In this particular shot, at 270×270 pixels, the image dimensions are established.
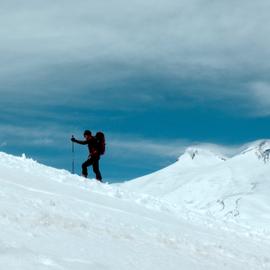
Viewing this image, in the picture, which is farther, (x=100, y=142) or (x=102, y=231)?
(x=100, y=142)

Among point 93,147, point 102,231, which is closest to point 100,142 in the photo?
point 93,147

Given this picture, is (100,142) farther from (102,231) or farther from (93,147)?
(102,231)

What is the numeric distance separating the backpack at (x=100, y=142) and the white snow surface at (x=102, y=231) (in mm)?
2548

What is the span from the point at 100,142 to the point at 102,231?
10.8 m

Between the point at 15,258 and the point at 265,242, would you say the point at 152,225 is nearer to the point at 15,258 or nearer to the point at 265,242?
the point at 265,242

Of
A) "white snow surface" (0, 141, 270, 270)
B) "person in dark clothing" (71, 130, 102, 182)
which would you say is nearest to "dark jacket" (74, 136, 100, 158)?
"person in dark clothing" (71, 130, 102, 182)

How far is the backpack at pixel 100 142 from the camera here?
25281 millimetres

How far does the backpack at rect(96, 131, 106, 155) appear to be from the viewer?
25281 millimetres

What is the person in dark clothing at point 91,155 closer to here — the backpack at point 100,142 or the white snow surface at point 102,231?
the backpack at point 100,142

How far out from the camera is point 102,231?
14.7 metres

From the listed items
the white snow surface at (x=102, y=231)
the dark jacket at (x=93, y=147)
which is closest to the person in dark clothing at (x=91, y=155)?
the dark jacket at (x=93, y=147)

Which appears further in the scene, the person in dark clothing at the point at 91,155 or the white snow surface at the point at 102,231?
the person in dark clothing at the point at 91,155

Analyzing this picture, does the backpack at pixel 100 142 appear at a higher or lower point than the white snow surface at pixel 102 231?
higher

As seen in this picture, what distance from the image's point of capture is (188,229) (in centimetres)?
1842
